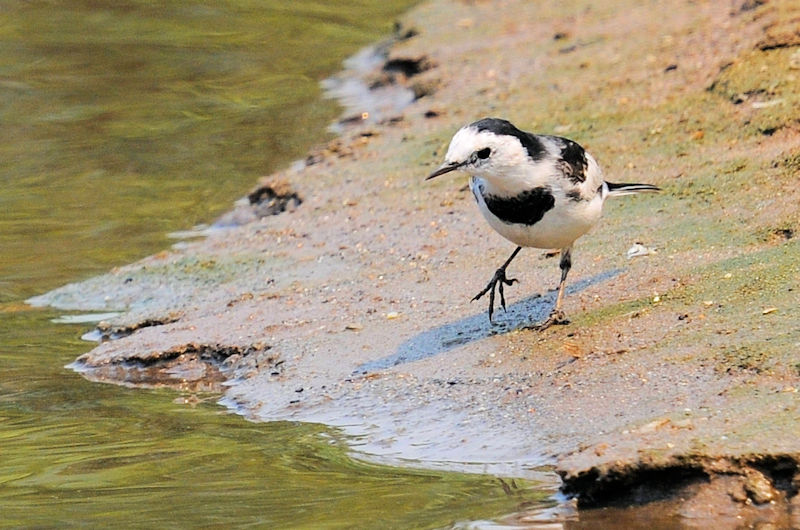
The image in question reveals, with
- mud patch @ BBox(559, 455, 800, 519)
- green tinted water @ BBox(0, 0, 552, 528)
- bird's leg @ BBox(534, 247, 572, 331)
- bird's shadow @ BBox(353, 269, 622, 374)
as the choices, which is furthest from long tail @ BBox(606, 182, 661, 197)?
mud patch @ BBox(559, 455, 800, 519)

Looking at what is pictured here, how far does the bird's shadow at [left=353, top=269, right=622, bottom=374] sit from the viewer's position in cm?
639

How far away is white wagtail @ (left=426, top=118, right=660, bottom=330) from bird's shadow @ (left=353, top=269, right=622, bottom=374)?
0.32 m

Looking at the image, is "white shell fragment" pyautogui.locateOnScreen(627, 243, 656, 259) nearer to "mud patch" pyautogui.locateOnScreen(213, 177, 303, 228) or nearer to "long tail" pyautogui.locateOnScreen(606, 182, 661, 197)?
"long tail" pyautogui.locateOnScreen(606, 182, 661, 197)

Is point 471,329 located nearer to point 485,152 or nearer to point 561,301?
point 561,301

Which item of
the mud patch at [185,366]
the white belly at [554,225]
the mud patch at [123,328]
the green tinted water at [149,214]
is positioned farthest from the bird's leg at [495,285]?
the mud patch at [123,328]

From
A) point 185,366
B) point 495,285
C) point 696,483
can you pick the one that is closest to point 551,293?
point 495,285

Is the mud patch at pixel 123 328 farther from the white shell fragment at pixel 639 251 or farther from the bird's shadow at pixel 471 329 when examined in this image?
the white shell fragment at pixel 639 251

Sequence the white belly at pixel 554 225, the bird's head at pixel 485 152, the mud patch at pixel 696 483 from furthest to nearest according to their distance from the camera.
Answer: the white belly at pixel 554 225 < the bird's head at pixel 485 152 < the mud patch at pixel 696 483

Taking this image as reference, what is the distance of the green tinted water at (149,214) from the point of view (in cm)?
483

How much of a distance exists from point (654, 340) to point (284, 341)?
77.2 inches

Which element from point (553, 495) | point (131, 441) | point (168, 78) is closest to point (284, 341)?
point (131, 441)

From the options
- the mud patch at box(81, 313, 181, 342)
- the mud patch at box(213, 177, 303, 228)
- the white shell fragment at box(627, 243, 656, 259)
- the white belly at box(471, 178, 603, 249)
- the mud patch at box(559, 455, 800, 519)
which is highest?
the mud patch at box(213, 177, 303, 228)

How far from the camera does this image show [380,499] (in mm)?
4754

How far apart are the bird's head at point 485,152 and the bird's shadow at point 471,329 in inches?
33.3
